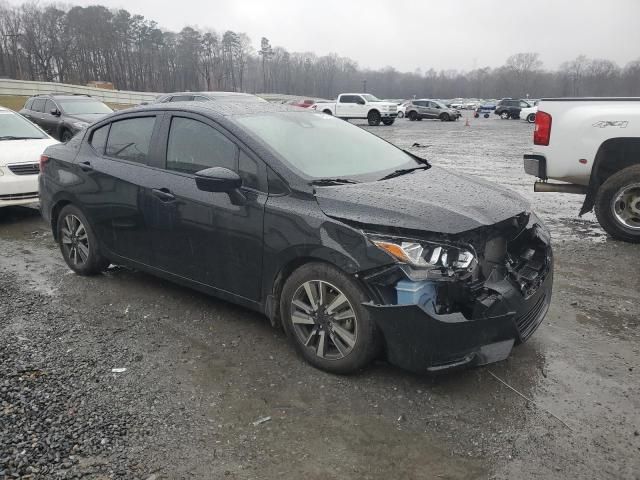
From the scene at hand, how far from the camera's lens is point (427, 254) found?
307 cm

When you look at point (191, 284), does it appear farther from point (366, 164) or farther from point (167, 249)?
point (366, 164)

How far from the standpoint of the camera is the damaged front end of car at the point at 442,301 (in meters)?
3.00

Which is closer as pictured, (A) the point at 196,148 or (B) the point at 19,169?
(A) the point at 196,148

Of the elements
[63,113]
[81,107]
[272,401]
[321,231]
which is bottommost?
[272,401]

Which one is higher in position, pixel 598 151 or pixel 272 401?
pixel 598 151

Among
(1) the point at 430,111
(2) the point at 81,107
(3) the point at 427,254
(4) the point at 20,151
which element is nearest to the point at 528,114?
Result: (1) the point at 430,111

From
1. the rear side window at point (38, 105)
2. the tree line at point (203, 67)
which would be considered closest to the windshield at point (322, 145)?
the rear side window at point (38, 105)

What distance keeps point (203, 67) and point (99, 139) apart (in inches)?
4829

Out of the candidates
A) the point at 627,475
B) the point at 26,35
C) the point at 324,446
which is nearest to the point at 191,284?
the point at 324,446

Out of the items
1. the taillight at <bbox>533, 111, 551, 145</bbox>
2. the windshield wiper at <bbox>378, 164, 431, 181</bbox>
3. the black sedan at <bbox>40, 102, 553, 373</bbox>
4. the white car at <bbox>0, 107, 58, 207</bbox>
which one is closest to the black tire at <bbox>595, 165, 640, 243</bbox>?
the taillight at <bbox>533, 111, 551, 145</bbox>

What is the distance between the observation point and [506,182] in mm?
11281

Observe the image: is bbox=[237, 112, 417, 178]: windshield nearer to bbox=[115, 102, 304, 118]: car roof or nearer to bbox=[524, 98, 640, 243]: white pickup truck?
bbox=[115, 102, 304, 118]: car roof

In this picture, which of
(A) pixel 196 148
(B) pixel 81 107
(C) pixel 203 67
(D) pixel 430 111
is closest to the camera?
(A) pixel 196 148

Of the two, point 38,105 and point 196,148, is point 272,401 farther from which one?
point 38,105
